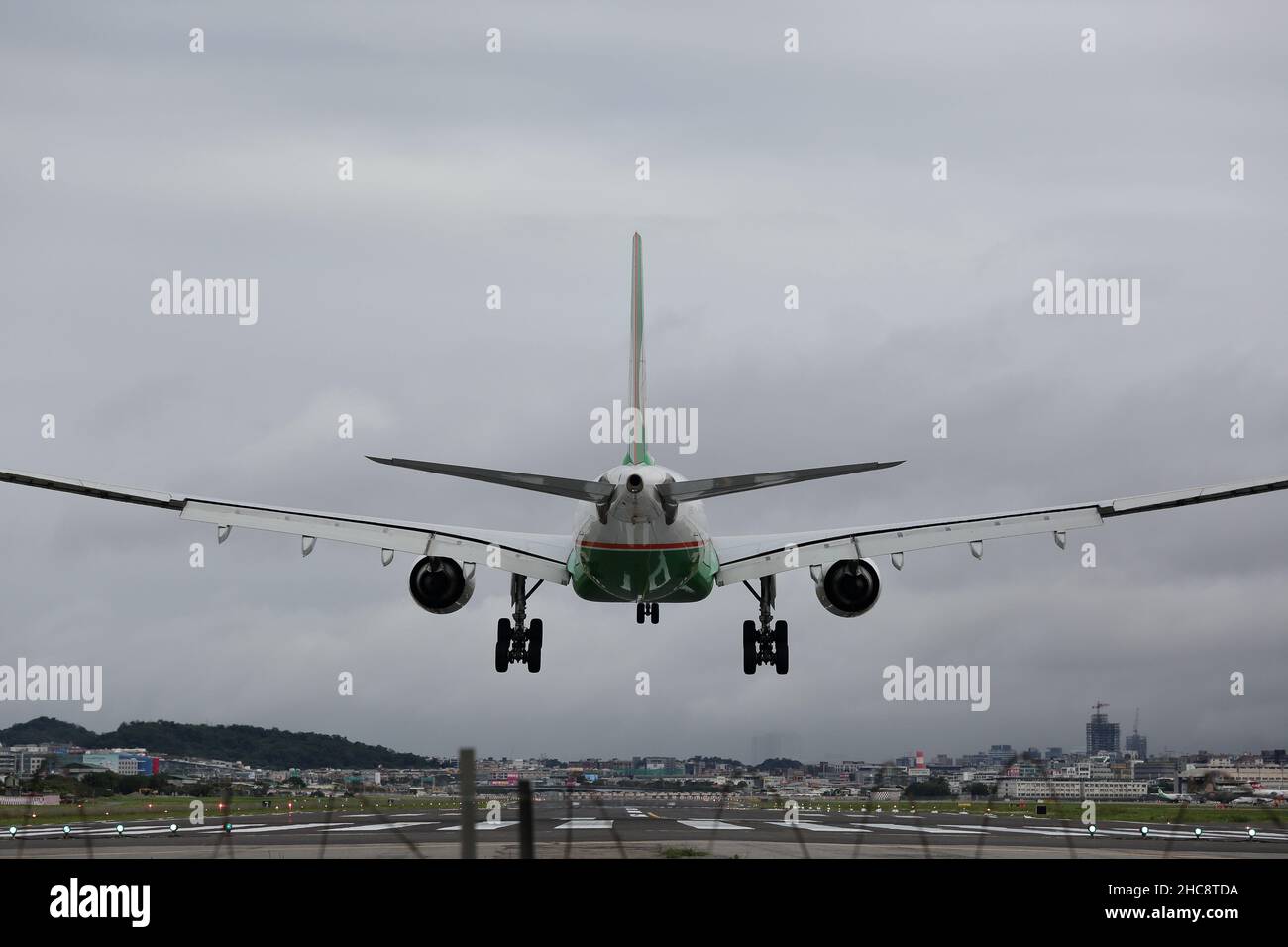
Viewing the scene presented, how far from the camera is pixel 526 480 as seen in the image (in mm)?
36875

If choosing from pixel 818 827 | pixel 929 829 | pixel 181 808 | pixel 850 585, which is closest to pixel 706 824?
pixel 818 827

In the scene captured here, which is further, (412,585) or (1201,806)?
(1201,806)

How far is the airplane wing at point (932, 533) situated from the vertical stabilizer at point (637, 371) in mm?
5130

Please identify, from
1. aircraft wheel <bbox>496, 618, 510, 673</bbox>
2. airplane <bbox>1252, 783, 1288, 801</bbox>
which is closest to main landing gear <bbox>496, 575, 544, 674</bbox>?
aircraft wheel <bbox>496, 618, 510, 673</bbox>

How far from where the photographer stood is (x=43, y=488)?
41469mm

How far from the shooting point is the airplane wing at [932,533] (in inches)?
1729

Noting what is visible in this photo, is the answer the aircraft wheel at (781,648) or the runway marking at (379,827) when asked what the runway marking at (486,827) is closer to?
the runway marking at (379,827)

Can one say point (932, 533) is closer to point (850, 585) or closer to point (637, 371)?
point (850, 585)

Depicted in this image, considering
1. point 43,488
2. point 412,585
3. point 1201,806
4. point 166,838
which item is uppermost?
point 43,488

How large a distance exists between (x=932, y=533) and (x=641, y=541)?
10590 mm
